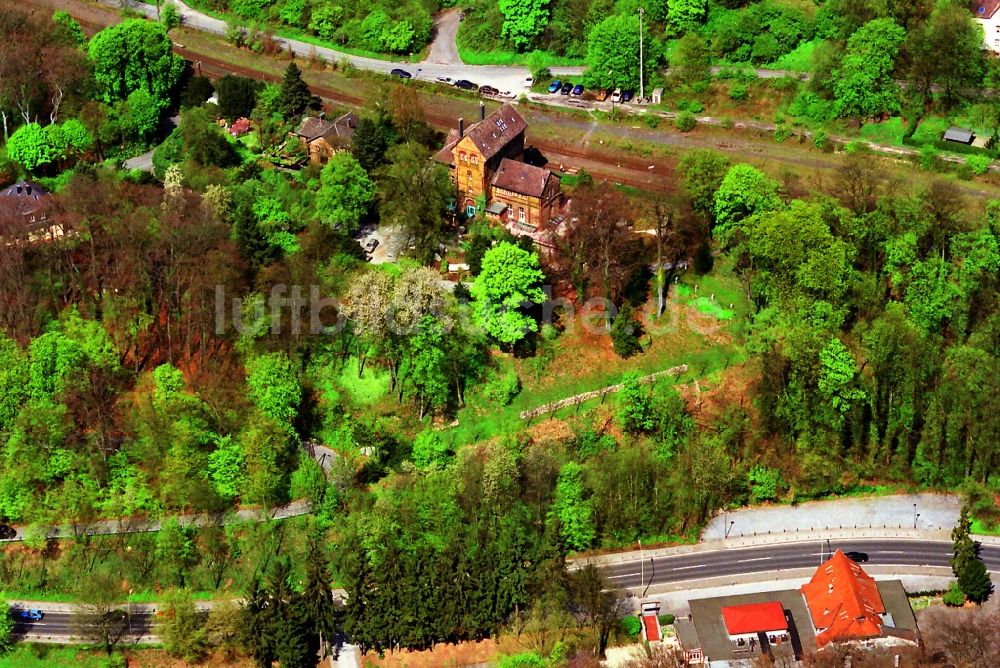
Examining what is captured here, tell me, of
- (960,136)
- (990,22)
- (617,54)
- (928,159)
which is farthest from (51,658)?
(990,22)

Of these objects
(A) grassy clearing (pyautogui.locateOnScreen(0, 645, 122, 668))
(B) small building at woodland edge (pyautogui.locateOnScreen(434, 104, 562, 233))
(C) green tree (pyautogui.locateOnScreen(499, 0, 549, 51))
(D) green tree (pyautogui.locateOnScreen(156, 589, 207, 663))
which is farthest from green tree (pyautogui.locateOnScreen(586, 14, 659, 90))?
(A) grassy clearing (pyautogui.locateOnScreen(0, 645, 122, 668))

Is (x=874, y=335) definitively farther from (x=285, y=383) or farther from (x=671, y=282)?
(x=285, y=383)

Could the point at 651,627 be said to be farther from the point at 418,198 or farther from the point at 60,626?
the point at 60,626

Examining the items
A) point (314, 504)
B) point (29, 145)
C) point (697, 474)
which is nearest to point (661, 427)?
point (697, 474)

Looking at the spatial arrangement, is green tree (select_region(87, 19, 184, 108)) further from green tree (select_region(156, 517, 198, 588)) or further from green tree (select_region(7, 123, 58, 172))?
green tree (select_region(156, 517, 198, 588))

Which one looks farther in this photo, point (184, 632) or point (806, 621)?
point (184, 632)

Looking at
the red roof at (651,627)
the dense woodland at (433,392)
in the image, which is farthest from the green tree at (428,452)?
the red roof at (651,627)
